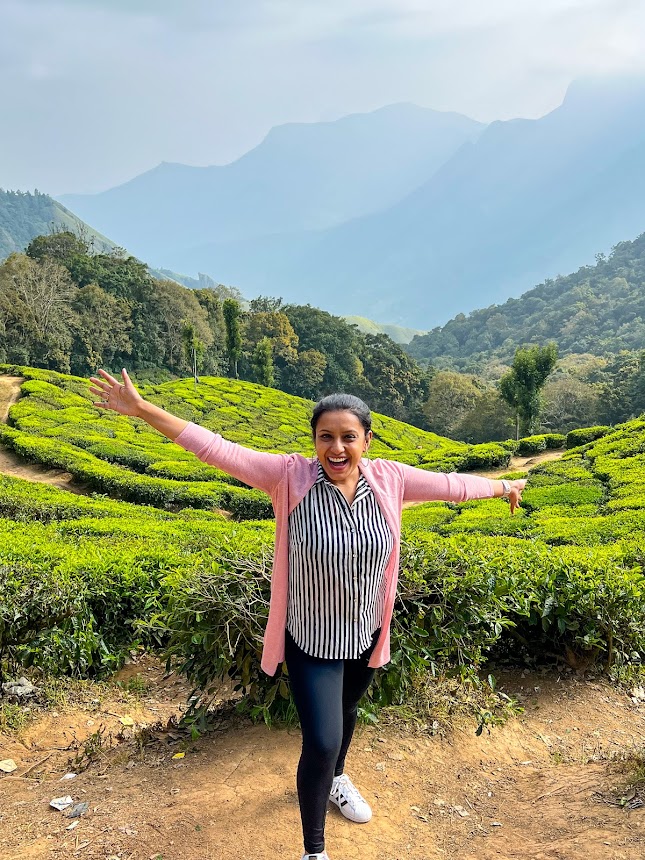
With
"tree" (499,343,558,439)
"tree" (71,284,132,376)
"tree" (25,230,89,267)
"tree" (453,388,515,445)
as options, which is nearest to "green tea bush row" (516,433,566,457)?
"tree" (499,343,558,439)

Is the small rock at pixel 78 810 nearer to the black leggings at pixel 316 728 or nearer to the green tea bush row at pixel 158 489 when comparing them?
the black leggings at pixel 316 728

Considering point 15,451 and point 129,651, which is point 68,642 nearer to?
point 129,651

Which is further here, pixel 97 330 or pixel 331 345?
pixel 331 345

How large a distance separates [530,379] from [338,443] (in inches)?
1004

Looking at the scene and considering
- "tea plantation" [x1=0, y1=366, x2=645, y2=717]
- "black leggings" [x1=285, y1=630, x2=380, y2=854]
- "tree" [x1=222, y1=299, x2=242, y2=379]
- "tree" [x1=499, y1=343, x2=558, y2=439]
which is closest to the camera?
"black leggings" [x1=285, y1=630, x2=380, y2=854]

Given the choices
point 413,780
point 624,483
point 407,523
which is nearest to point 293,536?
point 413,780

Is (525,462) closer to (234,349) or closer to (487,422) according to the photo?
(487,422)

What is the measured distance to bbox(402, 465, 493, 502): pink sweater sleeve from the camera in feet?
9.33

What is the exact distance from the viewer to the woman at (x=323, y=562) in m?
2.43

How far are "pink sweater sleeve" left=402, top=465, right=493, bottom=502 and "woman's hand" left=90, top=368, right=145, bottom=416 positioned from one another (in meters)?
1.24

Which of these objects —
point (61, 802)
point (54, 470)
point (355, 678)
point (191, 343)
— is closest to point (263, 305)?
point (191, 343)

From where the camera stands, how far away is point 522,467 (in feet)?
59.5

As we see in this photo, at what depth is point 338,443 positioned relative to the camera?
8.42ft

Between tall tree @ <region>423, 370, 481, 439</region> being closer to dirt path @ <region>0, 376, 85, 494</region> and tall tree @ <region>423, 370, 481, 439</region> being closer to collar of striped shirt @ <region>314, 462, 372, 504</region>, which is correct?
dirt path @ <region>0, 376, 85, 494</region>
